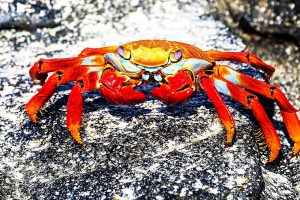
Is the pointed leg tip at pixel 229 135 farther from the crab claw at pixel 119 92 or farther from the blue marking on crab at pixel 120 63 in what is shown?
the blue marking on crab at pixel 120 63

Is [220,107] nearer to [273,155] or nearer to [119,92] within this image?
[273,155]

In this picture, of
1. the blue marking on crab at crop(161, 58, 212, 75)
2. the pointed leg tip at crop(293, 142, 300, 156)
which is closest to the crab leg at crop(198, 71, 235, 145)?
the blue marking on crab at crop(161, 58, 212, 75)

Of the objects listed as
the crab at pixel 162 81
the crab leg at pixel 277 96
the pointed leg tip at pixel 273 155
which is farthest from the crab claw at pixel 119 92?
the pointed leg tip at pixel 273 155

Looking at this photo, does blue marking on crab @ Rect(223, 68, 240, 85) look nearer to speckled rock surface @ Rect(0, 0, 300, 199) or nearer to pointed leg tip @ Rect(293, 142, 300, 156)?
speckled rock surface @ Rect(0, 0, 300, 199)

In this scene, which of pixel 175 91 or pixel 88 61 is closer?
pixel 175 91

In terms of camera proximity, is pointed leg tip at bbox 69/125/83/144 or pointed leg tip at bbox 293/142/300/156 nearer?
pointed leg tip at bbox 69/125/83/144

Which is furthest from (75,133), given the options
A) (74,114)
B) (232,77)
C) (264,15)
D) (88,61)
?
(264,15)

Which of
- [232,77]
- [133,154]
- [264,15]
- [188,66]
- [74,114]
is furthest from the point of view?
[264,15]
